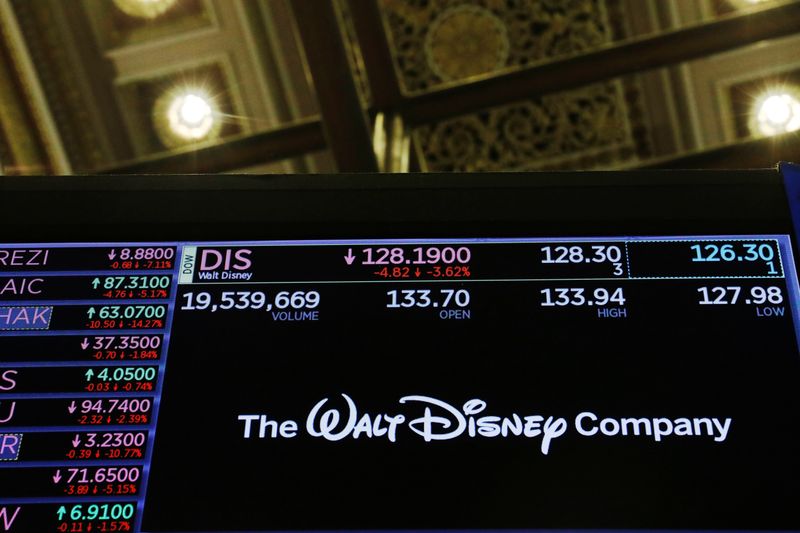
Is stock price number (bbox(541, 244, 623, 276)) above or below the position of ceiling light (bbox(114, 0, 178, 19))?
below

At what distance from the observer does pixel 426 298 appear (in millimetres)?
2117

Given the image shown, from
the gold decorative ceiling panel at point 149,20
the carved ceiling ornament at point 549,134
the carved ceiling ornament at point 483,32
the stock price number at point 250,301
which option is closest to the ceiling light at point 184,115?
the gold decorative ceiling panel at point 149,20

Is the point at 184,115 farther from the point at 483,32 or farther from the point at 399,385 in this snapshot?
the point at 399,385

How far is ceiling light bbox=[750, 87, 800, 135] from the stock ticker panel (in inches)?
177

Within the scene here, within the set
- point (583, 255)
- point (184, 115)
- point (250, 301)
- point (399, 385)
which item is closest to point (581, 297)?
point (583, 255)

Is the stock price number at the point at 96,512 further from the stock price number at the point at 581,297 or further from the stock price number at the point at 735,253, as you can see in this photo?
the stock price number at the point at 735,253

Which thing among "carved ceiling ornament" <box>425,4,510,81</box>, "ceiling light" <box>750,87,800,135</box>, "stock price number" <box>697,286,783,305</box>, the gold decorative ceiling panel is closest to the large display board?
"stock price number" <box>697,286,783,305</box>

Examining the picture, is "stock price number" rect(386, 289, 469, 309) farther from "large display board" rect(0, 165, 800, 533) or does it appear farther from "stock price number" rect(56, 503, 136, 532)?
"stock price number" rect(56, 503, 136, 532)

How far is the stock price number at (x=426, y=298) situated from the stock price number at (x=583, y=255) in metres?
0.21

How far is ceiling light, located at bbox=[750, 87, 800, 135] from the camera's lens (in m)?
6.29

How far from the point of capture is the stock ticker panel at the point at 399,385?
187 cm

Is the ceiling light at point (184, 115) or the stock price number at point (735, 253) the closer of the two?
the stock price number at point (735, 253)

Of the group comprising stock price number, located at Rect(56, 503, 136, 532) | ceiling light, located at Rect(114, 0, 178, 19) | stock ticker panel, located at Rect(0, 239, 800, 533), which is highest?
ceiling light, located at Rect(114, 0, 178, 19)

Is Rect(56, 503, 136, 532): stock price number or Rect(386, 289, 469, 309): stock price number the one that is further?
Rect(386, 289, 469, 309): stock price number
